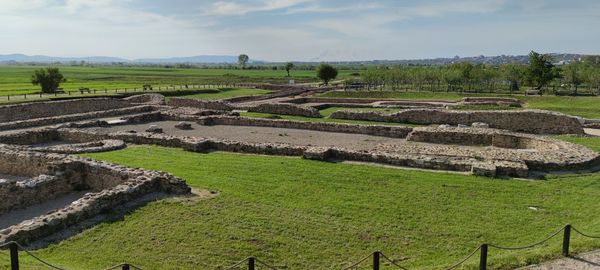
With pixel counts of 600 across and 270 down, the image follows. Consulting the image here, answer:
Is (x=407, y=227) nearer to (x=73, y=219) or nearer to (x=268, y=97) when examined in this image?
(x=73, y=219)

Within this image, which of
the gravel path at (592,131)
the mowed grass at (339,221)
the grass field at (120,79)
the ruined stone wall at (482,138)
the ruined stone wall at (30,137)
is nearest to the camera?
the mowed grass at (339,221)

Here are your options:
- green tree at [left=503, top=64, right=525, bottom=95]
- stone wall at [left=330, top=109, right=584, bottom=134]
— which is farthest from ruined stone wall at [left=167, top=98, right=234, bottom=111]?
green tree at [left=503, top=64, right=525, bottom=95]

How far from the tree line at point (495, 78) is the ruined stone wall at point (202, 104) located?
122ft

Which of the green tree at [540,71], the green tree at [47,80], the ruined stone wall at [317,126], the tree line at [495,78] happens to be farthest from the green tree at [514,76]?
the green tree at [47,80]

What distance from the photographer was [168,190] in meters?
14.8

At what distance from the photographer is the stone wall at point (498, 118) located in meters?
29.2

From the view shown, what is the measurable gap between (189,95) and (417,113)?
32.5 m

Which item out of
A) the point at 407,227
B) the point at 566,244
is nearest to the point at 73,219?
the point at 407,227

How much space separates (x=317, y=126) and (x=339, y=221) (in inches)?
722

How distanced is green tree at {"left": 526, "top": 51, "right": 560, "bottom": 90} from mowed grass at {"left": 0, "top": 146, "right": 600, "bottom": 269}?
5038 centimetres

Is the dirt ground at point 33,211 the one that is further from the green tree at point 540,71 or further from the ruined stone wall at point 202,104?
the green tree at point 540,71

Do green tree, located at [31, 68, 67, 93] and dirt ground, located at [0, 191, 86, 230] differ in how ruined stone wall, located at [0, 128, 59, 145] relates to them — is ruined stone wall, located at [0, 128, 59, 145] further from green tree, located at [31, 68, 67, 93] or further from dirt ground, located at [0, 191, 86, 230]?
green tree, located at [31, 68, 67, 93]

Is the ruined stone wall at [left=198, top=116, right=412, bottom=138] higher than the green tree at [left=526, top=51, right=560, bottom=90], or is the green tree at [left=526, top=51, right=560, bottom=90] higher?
the green tree at [left=526, top=51, right=560, bottom=90]

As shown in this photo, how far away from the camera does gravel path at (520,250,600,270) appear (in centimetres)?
902
